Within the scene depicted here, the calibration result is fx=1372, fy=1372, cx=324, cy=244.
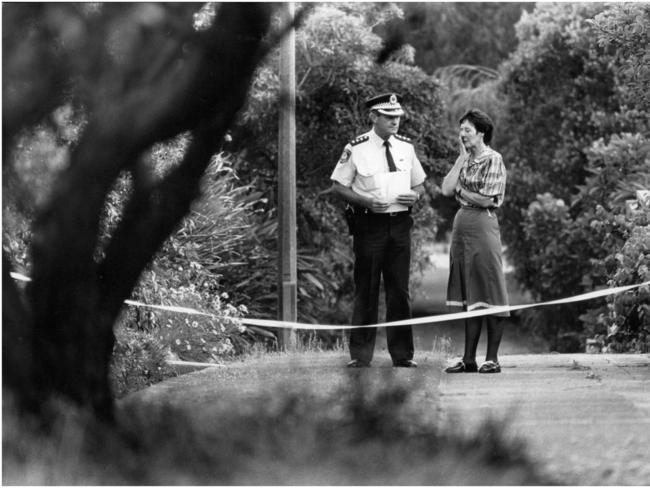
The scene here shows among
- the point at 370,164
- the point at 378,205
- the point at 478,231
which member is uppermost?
the point at 370,164

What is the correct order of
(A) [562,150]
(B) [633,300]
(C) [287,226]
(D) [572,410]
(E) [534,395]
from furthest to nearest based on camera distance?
1. (A) [562,150]
2. (C) [287,226]
3. (B) [633,300]
4. (E) [534,395]
5. (D) [572,410]

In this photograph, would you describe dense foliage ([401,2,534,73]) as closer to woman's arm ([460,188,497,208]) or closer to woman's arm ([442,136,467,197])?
woman's arm ([442,136,467,197])

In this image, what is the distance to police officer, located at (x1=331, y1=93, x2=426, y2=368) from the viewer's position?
355 inches

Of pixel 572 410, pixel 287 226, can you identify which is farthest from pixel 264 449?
pixel 287 226

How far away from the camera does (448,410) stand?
675cm

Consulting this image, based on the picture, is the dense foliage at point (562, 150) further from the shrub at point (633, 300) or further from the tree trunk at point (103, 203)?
the tree trunk at point (103, 203)

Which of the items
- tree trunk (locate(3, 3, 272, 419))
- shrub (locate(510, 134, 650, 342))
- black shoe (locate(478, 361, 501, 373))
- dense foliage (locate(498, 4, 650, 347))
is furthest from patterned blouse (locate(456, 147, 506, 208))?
dense foliage (locate(498, 4, 650, 347))

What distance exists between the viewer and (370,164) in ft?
29.8

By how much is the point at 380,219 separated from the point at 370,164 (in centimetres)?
37

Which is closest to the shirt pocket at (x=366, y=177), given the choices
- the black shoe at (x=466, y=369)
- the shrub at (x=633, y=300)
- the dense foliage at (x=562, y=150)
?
the black shoe at (x=466, y=369)

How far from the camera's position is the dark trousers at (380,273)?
9039 mm

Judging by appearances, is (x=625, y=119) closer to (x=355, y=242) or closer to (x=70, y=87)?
(x=355, y=242)

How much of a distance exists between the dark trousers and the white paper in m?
0.08

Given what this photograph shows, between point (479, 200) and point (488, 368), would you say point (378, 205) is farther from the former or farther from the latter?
point (488, 368)
